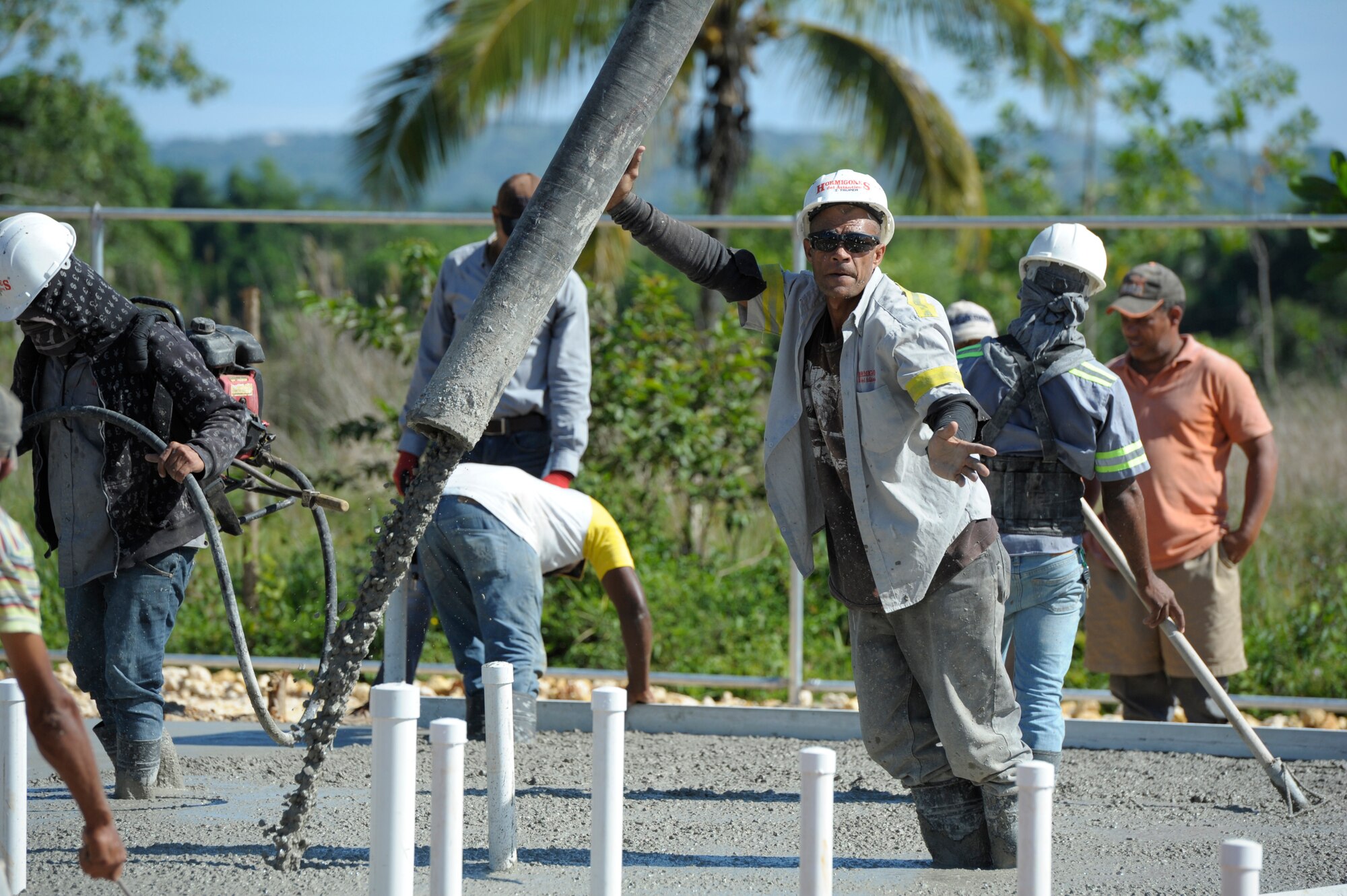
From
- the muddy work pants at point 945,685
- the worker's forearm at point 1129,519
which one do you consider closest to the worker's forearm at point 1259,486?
the worker's forearm at point 1129,519

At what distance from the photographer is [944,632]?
3998mm

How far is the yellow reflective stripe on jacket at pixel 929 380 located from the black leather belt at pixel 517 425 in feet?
8.74

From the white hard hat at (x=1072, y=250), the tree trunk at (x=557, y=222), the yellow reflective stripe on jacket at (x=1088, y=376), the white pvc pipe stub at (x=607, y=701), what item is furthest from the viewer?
the white hard hat at (x=1072, y=250)

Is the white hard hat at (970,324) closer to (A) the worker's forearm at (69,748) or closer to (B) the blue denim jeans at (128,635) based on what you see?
(B) the blue denim jeans at (128,635)

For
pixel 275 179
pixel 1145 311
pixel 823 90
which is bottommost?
pixel 1145 311

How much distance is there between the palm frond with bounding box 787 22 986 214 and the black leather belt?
24.3 feet

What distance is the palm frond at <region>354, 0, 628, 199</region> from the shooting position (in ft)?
38.6

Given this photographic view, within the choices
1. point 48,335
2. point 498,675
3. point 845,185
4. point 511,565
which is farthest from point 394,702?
point 511,565

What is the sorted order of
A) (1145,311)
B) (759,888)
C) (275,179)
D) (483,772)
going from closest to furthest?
(759,888)
(483,772)
(1145,311)
(275,179)

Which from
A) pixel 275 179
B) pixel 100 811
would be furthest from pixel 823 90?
pixel 275 179

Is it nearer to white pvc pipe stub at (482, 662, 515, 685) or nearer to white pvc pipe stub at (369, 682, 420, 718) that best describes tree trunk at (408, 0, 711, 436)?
white pvc pipe stub at (482, 662, 515, 685)

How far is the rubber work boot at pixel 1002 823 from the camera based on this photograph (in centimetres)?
412

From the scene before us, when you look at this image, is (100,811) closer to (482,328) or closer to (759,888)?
(482,328)

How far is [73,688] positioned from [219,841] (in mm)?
3325
